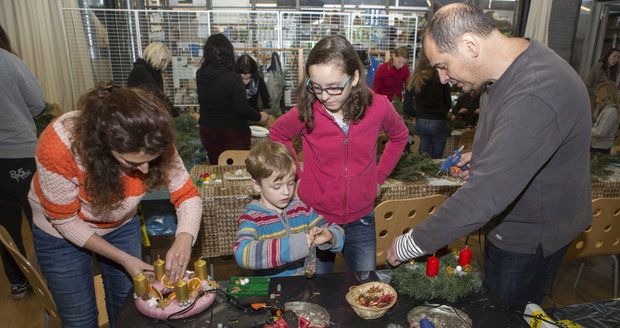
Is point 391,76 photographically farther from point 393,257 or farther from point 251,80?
point 393,257

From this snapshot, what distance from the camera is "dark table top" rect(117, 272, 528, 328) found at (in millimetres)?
1146

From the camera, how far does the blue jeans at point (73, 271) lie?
148 cm

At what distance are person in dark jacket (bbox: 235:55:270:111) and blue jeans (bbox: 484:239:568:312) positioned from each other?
3057mm

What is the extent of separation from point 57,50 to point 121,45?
97 centimetres

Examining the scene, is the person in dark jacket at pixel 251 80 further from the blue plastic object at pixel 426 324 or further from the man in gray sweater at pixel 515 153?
the blue plastic object at pixel 426 324

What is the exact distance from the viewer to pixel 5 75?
7.25 feet

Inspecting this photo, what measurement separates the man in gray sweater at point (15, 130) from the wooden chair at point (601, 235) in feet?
10.3

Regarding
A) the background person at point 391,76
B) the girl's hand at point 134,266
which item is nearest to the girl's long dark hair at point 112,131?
the girl's hand at point 134,266

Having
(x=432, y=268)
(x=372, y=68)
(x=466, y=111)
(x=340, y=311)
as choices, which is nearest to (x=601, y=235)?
(x=432, y=268)

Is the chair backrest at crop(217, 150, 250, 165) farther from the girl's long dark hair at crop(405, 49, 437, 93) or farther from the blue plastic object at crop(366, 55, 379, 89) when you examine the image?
the blue plastic object at crop(366, 55, 379, 89)

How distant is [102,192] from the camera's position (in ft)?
4.36

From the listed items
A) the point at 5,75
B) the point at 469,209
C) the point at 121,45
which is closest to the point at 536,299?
the point at 469,209

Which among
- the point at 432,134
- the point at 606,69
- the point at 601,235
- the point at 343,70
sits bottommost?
the point at 601,235

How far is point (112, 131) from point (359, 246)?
1.10 m
